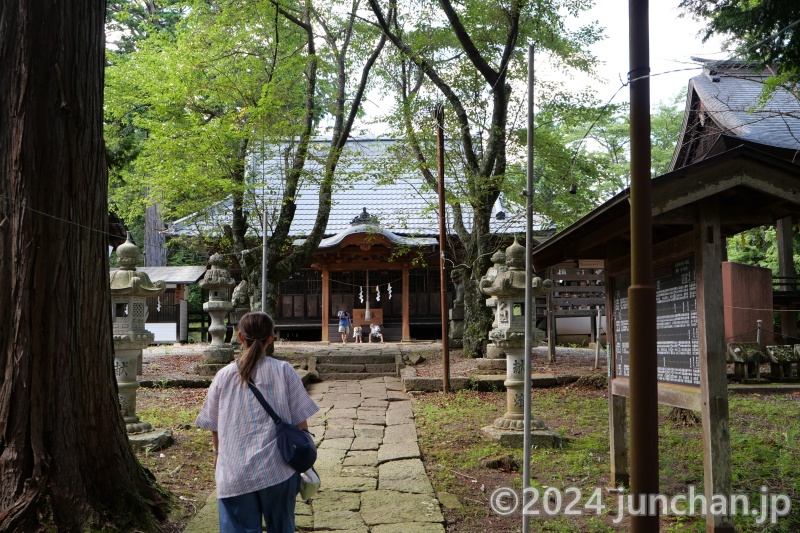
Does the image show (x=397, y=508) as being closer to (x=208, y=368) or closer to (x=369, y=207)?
(x=208, y=368)

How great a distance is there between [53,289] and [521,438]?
201 inches

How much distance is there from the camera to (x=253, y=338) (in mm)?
3248

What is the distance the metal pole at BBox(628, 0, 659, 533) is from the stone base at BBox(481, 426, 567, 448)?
3.96 metres

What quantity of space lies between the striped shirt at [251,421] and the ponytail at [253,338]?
0.04m

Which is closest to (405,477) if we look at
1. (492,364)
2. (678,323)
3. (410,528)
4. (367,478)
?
(367,478)

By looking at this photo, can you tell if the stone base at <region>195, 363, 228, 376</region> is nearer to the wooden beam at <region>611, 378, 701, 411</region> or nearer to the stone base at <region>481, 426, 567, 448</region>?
the stone base at <region>481, 426, 567, 448</region>

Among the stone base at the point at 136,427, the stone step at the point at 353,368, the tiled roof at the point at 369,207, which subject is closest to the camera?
the stone base at the point at 136,427

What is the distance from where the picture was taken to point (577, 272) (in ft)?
52.2

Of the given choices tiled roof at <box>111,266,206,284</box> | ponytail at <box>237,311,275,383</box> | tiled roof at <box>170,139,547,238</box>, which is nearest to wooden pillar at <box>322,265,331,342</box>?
tiled roof at <box>170,139,547,238</box>

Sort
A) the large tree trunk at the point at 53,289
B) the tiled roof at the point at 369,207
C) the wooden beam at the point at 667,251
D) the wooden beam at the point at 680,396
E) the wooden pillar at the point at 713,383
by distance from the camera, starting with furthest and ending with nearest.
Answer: the tiled roof at the point at 369,207, the wooden beam at the point at 667,251, the wooden beam at the point at 680,396, the wooden pillar at the point at 713,383, the large tree trunk at the point at 53,289

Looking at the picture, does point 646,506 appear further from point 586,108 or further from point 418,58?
point 586,108

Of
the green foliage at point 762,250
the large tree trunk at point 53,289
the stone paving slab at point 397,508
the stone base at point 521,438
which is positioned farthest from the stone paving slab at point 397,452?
the green foliage at point 762,250

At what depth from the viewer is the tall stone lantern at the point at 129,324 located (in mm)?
7109

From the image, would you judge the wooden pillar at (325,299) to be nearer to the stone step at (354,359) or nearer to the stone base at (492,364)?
the stone step at (354,359)
